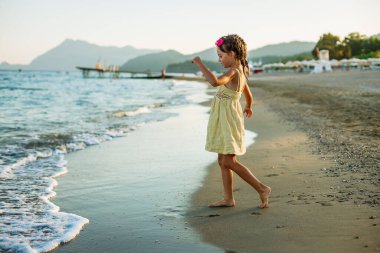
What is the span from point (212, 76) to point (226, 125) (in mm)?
544

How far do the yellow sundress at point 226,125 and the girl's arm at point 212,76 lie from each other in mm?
166

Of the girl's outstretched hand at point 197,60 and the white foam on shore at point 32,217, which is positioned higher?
the girl's outstretched hand at point 197,60

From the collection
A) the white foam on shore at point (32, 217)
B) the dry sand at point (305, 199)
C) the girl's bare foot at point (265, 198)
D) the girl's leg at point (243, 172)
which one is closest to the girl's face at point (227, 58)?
the girl's leg at point (243, 172)

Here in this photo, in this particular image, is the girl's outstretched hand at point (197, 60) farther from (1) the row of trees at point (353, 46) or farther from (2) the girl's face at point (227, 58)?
(1) the row of trees at point (353, 46)

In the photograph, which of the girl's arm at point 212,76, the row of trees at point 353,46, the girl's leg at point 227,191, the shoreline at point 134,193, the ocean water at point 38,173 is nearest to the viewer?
the shoreline at point 134,193

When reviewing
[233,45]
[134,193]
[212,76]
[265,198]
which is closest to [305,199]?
[265,198]

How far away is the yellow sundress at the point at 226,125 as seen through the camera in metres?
3.84

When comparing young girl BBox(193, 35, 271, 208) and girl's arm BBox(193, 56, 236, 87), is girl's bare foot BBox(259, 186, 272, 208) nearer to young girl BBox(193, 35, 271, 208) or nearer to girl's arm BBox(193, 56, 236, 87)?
young girl BBox(193, 35, 271, 208)

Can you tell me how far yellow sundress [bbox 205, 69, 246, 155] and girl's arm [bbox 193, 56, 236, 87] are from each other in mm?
166

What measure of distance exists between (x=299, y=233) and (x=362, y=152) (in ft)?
9.54

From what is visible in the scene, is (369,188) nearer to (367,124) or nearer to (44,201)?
(44,201)

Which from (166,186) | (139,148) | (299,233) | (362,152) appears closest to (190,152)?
(139,148)

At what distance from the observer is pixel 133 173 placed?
17.9 feet

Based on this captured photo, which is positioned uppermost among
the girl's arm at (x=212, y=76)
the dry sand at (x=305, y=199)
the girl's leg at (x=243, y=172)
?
the girl's arm at (x=212, y=76)
